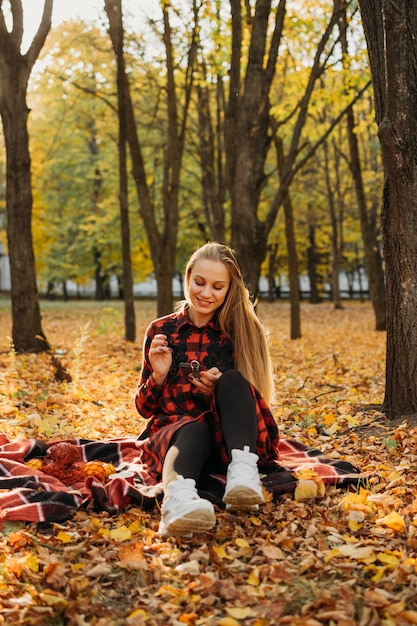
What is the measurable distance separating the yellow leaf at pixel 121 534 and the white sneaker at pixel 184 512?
0.49ft

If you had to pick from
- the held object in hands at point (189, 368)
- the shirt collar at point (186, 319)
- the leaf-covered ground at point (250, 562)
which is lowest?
the leaf-covered ground at point (250, 562)

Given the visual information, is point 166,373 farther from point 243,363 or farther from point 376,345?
point 376,345

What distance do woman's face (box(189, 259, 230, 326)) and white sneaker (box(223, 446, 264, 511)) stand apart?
0.93 metres

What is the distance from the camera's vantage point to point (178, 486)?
3172mm

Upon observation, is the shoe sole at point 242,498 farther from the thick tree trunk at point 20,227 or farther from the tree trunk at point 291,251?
the tree trunk at point 291,251

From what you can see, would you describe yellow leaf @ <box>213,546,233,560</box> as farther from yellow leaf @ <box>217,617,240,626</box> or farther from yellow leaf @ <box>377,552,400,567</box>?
yellow leaf @ <box>377,552,400,567</box>

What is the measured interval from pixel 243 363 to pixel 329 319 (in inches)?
641

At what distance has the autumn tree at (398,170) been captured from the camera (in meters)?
4.68

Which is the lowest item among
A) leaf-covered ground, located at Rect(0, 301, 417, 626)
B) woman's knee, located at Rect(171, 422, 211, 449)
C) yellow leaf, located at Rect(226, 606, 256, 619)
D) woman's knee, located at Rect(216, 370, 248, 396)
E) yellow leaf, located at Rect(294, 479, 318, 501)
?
yellow leaf, located at Rect(226, 606, 256, 619)

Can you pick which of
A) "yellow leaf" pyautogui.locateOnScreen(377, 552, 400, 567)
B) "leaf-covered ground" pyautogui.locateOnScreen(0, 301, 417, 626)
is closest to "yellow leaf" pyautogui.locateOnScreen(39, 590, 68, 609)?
"leaf-covered ground" pyautogui.locateOnScreen(0, 301, 417, 626)

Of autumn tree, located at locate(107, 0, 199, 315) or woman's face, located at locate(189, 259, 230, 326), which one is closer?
woman's face, located at locate(189, 259, 230, 326)

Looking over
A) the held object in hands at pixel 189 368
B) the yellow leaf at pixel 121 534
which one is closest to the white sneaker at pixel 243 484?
the yellow leaf at pixel 121 534

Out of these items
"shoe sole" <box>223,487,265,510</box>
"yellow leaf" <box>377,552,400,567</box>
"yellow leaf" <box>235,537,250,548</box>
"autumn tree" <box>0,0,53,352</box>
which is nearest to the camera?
"yellow leaf" <box>377,552,400,567</box>

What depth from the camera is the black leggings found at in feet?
11.1
